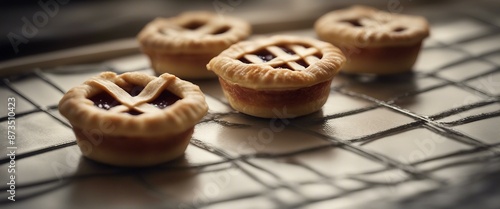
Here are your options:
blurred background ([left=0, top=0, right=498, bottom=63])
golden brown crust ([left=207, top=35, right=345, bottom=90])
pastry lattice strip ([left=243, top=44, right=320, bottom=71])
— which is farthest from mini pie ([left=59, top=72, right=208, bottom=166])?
blurred background ([left=0, top=0, right=498, bottom=63])

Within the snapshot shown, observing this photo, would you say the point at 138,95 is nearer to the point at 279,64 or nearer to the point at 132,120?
the point at 132,120

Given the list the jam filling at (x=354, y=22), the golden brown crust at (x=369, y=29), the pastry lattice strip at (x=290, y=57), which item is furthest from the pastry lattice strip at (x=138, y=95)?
the jam filling at (x=354, y=22)

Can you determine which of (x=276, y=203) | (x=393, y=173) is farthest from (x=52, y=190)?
(x=393, y=173)

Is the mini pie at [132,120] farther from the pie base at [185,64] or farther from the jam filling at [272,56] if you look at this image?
the pie base at [185,64]

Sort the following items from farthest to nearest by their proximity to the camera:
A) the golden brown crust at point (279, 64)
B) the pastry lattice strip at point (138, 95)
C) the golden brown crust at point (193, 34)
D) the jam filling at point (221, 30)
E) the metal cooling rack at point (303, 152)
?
the jam filling at point (221, 30) → the golden brown crust at point (193, 34) → the golden brown crust at point (279, 64) → the pastry lattice strip at point (138, 95) → the metal cooling rack at point (303, 152)

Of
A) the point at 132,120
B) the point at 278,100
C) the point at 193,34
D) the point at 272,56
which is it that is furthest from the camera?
the point at 193,34

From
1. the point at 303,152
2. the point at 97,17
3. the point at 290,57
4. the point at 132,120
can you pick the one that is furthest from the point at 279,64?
the point at 97,17
